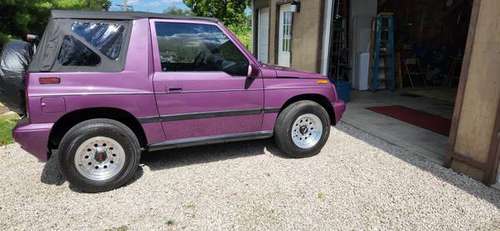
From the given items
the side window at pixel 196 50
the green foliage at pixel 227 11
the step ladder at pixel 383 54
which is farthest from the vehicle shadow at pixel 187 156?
the green foliage at pixel 227 11

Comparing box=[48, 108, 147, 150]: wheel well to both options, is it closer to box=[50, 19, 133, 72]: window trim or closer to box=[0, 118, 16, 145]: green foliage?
box=[50, 19, 133, 72]: window trim

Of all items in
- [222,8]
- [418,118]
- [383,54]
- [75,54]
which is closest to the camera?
[75,54]

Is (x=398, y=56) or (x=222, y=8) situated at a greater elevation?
(x=222, y=8)

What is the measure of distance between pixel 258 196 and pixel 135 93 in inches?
62.2

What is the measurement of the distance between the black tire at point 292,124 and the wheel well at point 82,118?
161cm

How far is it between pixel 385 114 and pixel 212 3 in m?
14.8

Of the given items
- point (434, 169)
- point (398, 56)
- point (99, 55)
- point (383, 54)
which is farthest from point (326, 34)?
point (99, 55)

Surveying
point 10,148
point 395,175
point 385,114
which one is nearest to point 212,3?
point 385,114

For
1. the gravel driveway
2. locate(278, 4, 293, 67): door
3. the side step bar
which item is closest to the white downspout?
locate(278, 4, 293, 67): door

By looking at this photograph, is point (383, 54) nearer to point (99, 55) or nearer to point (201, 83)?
point (201, 83)

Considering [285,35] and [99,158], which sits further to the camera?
[285,35]

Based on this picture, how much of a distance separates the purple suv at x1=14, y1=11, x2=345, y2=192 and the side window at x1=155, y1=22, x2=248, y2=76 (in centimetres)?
1

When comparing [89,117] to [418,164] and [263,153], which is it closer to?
[263,153]

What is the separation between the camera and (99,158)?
3.46 m
